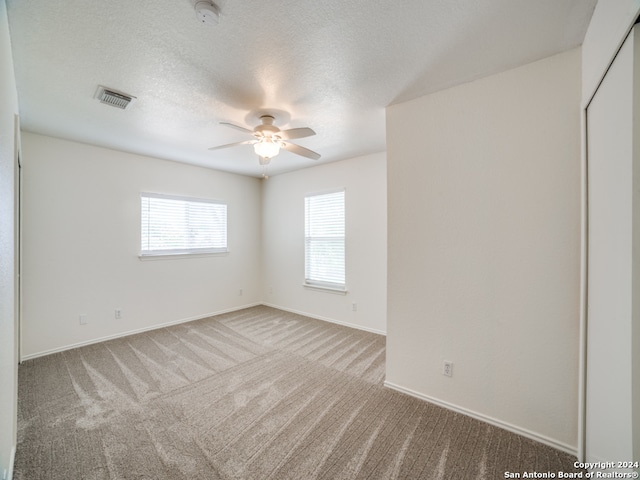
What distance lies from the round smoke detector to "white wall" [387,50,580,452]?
158 centimetres

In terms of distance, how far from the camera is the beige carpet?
1606mm

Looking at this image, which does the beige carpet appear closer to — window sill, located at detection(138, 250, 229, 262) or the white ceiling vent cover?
window sill, located at detection(138, 250, 229, 262)

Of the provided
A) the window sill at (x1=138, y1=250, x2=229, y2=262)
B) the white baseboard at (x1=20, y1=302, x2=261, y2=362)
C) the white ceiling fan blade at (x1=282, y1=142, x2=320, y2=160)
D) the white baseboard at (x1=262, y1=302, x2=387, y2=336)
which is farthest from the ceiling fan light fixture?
the white baseboard at (x1=20, y1=302, x2=261, y2=362)

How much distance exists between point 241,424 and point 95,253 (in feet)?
10.1

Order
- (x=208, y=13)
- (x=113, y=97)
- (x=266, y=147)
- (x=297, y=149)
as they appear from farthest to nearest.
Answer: (x=297, y=149) → (x=266, y=147) → (x=113, y=97) → (x=208, y=13)

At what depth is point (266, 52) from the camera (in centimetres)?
175

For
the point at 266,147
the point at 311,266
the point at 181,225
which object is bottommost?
the point at 311,266

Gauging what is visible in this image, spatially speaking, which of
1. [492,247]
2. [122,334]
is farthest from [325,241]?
[122,334]

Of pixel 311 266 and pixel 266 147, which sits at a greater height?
pixel 266 147

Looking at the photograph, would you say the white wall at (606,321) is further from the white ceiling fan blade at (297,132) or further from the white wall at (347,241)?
the white wall at (347,241)

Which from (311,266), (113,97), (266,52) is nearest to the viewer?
(266,52)

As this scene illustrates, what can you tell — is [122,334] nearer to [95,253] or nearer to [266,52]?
[95,253]

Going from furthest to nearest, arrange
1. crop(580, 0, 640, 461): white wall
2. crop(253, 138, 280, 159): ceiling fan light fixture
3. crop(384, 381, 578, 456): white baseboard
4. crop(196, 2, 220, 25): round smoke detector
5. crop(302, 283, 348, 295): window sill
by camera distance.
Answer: crop(302, 283, 348, 295): window sill → crop(253, 138, 280, 159): ceiling fan light fixture → crop(384, 381, 578, 456): white baseboard → crop(196, 2, 220, 25): round smoke detector → crop(580, 0, 640, 461): white wall

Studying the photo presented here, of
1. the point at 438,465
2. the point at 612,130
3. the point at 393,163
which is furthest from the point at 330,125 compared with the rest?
the point at 438,465
